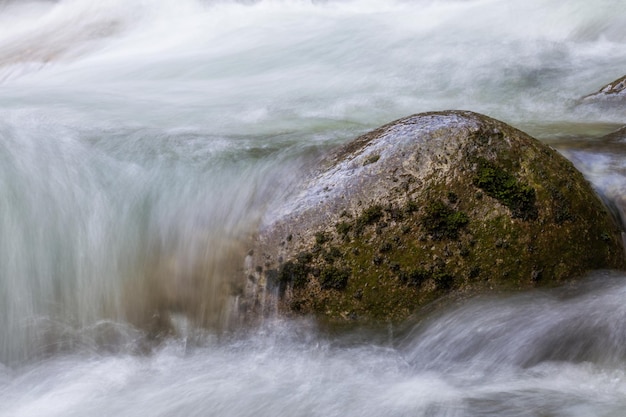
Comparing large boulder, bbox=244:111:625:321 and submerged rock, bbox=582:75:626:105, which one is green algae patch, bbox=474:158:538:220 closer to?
large boulder, bbox=244:111:625:321

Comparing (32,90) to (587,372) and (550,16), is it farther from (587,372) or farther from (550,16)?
(550,16)

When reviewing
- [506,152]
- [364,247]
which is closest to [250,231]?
[364,247]

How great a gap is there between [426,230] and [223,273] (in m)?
1.61

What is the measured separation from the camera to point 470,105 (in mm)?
8609

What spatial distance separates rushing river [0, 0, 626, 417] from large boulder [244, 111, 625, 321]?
8.3 inches

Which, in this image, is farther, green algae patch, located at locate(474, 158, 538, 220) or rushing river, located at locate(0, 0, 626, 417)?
green algae patch, located at locate(474, 158, 538, 220)

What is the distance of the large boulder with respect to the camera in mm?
5016

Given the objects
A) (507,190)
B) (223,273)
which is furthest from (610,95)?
(223,273)

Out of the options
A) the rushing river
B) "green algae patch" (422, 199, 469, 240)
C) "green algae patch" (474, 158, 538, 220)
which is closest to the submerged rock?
the rushing river

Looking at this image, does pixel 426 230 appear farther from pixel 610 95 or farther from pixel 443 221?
pixel 610 95

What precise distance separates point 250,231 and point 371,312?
3.85 ft

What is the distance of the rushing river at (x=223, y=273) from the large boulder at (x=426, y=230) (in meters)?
0.21

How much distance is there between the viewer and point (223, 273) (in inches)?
212

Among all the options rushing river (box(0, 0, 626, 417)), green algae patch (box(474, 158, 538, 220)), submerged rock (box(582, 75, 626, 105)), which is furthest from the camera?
submerged rock (box(582, 75, 626, 105))
